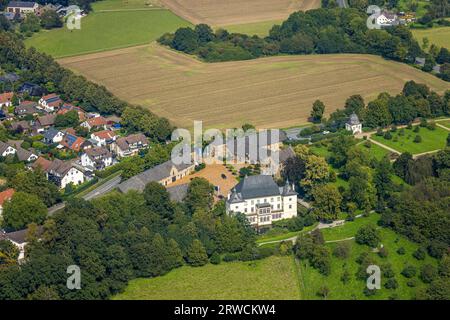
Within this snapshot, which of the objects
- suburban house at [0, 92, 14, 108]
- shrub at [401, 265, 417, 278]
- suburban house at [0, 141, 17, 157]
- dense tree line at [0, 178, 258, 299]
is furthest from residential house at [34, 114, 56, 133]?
shrub at [401, 265, 417, 278]

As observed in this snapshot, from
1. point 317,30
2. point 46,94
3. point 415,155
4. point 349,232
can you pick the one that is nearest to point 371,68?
point 317,30

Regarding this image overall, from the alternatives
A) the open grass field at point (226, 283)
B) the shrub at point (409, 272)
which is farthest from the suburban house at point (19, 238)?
the shrub at point (409, 272)

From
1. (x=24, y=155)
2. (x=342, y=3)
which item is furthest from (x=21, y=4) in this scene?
(x=24, y=155)

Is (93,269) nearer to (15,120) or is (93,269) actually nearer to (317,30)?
(15,120)

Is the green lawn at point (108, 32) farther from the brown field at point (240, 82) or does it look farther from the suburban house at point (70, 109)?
the suburban house at point (70, 109)

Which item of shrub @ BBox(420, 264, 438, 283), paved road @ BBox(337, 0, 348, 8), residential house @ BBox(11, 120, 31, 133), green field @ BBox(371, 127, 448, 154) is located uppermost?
paved road @ BBox(337, 0, 348, 8)

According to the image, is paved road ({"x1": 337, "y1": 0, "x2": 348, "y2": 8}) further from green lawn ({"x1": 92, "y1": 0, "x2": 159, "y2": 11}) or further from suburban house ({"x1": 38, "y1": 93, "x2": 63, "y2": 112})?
Result: suburban house ({"x1": 38, "y1": 93, "x2": 63, "y2": 112})

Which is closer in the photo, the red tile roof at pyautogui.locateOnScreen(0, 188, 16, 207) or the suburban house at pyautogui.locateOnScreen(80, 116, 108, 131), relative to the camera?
the red tile roof at pyautogui.locateOnScreen(0, 188, 16, 207)

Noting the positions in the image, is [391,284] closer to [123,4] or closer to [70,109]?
[70,109]
